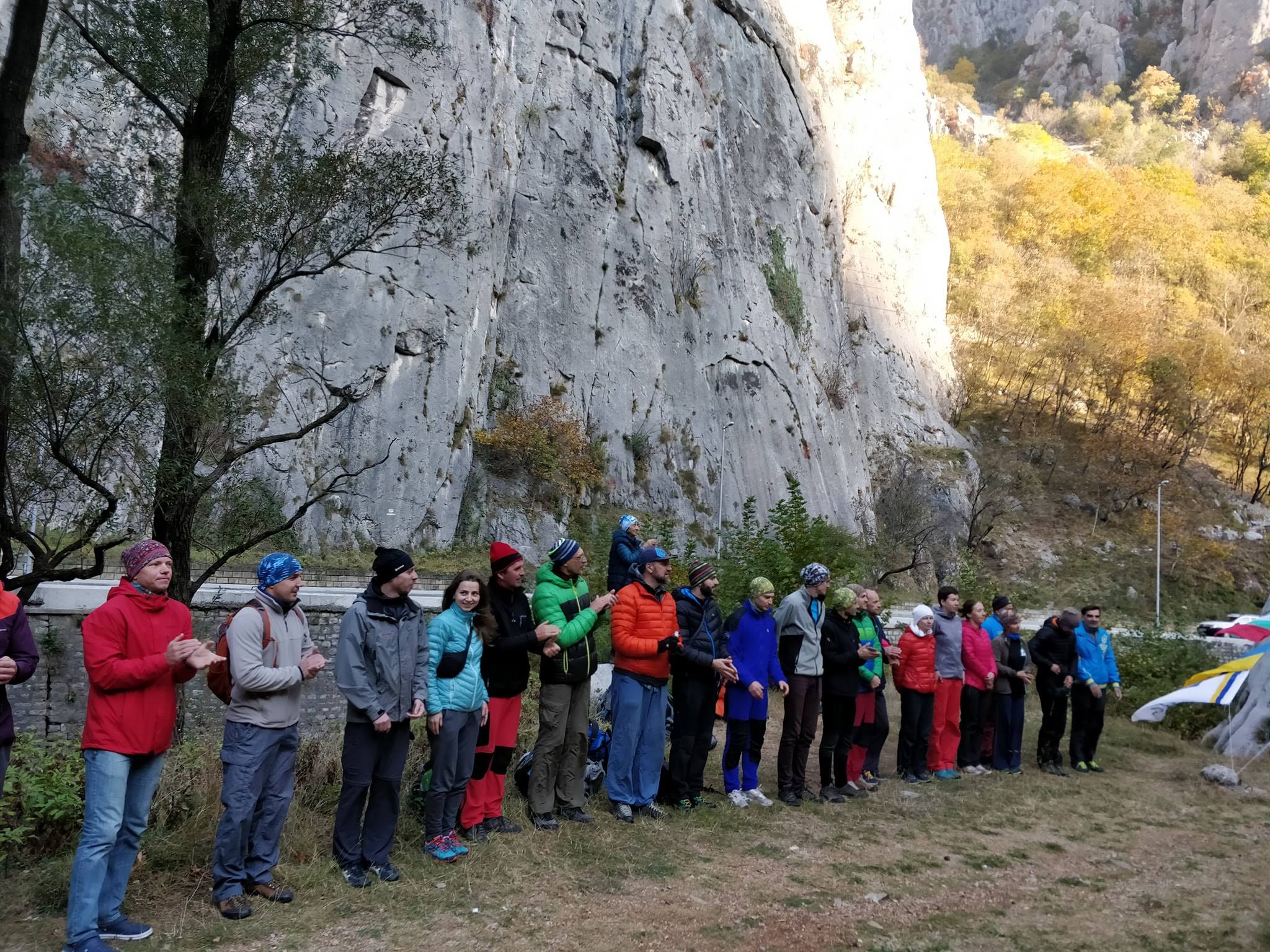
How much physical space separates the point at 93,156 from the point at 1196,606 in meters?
39.4

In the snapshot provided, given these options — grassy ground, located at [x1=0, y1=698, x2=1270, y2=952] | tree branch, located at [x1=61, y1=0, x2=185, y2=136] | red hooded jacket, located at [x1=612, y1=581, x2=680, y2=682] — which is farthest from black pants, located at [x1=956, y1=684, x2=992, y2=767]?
tree branch, located at [x1=61, y1=0, x2=185, y2=136]

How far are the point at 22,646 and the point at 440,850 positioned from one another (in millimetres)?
2654

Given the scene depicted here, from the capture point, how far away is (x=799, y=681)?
7.58 metres

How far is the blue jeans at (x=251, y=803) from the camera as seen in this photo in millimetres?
4586

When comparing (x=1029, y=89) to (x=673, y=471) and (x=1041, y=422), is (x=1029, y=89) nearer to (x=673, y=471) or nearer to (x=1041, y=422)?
(x=1041, y=422)

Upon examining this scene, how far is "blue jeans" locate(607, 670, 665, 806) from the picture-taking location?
A: 6.73 metres

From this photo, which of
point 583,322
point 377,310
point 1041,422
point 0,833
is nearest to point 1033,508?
point 1041,422

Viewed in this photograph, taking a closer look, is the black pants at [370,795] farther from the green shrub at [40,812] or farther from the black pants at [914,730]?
the black pants at [914,730]

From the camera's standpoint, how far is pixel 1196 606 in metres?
35.4

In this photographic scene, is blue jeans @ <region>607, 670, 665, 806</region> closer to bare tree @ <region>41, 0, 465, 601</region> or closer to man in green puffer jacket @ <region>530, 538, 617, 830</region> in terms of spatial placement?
man in green puffer jacket @ <region>530, 538, 617, 830</region>

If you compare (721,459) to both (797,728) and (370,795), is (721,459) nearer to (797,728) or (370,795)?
(797,728)

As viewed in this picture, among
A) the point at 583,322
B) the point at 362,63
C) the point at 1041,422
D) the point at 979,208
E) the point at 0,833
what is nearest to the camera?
the point at 0,833

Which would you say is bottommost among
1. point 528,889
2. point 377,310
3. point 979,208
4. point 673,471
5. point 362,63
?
point 528,889

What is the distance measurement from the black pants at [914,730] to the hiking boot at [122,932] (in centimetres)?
678
